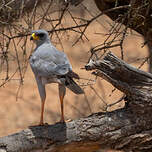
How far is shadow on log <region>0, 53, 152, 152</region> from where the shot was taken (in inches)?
107

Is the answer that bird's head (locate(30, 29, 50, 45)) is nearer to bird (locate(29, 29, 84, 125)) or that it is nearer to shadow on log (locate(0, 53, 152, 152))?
bird (locate(29, 29, 84, 125))

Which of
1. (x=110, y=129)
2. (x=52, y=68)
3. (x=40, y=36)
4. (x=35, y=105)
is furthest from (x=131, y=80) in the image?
(x=35, y=105)

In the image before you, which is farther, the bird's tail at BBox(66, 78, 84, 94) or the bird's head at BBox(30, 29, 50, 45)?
the bird's head at BBox(30, 29, 50, 45)

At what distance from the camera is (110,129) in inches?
110

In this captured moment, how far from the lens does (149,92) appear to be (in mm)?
2771

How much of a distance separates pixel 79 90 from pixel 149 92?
51 cm

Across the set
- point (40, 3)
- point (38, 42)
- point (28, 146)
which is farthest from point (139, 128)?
point (40, 3)

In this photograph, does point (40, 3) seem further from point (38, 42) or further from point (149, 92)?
point (149, 92)

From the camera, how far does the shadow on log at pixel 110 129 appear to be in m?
2.71

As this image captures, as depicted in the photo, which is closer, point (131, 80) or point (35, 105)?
point (131, 80)

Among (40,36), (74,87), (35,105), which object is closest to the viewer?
(74,87)

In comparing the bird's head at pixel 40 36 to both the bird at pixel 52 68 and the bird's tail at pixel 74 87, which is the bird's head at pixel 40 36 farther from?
the bird's tail at pixel 74 87

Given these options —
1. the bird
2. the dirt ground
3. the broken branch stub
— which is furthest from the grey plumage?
the dirt ground

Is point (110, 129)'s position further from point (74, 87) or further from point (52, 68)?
point (52, 68)
